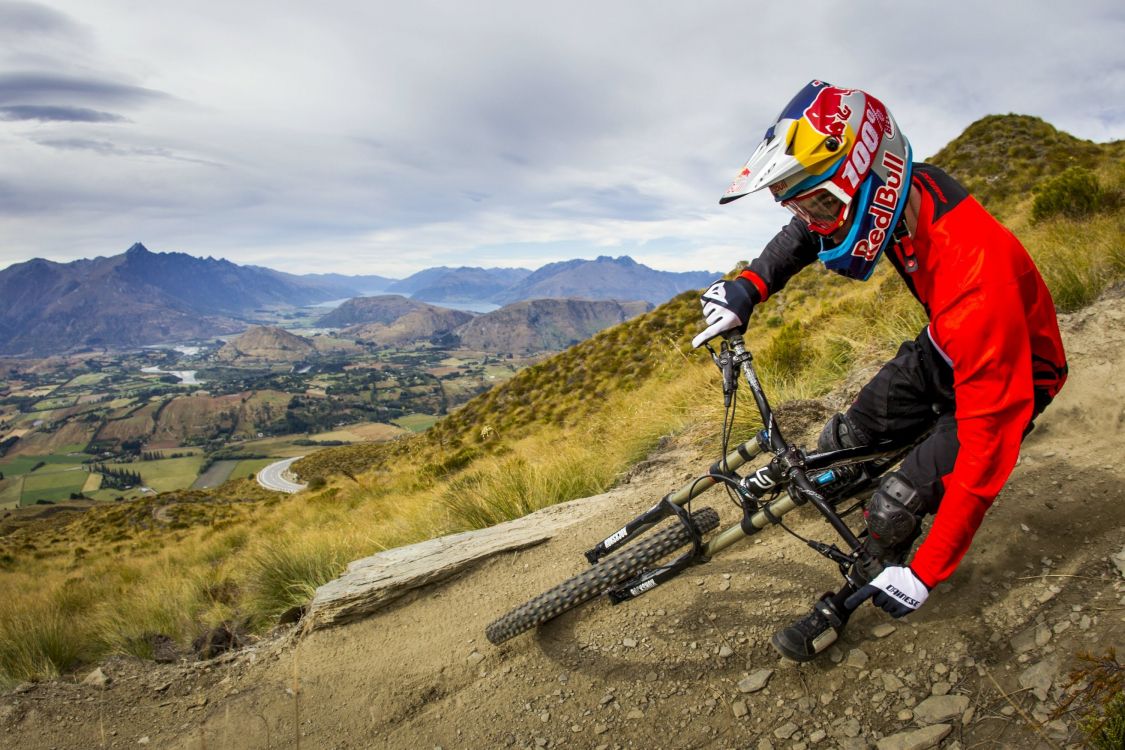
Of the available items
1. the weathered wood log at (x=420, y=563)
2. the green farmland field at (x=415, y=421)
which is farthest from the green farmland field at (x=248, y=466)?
the weathered wood log at (x=420, y=563)

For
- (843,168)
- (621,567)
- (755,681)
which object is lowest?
(755,681)

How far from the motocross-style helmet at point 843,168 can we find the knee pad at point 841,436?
1.20 metres

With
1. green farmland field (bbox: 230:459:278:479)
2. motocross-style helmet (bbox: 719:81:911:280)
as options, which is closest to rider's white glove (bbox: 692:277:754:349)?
motocross-style helmet (bbox: 719:81:911:280)

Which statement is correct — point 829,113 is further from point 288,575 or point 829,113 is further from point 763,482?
point 288,575

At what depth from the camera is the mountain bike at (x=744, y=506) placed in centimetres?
290

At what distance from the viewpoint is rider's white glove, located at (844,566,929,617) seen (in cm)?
243

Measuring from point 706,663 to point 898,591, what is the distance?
1.35 metres

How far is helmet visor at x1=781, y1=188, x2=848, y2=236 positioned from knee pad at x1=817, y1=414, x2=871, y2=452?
1332mm

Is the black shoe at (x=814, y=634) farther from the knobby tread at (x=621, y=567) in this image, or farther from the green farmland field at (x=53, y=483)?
the green farmland field at (x=53, y=483)

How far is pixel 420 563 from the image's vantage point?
522 centimetres

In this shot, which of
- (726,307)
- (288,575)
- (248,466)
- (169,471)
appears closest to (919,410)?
(726,307)

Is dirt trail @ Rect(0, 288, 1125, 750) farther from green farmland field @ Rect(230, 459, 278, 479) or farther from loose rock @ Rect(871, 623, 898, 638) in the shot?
green farmland field @ Rect(230, 459, 278, 479)

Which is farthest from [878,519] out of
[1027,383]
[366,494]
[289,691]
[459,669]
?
[366,494]

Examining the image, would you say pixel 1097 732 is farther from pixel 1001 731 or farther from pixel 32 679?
pixel 32 679
